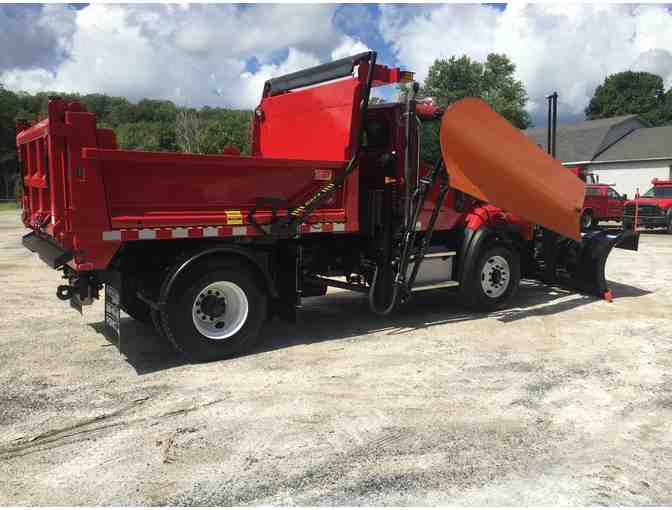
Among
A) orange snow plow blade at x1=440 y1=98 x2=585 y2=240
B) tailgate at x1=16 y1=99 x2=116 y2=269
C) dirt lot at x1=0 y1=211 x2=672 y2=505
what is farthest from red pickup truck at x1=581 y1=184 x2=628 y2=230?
tailgate at x1=16 y1=99 x2=116 y2=269

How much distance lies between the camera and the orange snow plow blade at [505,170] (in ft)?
22.0

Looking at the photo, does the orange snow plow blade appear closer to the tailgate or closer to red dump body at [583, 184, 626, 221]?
the tailgate

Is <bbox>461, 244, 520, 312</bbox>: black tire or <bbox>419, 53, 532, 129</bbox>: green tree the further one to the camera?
<bbox>419, 53, 532, 129</bbox>: green tree

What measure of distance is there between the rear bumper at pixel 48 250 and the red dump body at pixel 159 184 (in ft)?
0.30

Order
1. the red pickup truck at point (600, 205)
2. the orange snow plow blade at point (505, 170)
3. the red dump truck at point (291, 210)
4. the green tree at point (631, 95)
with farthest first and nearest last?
the green tree at point (631, 95), the red pickup truck at point (600, 205), the orange snow plow blade at point (505, 170), the red dump truck at point (291, 210)

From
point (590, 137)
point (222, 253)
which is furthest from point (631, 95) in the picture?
point (222, 253)

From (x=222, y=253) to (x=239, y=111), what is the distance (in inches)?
2449

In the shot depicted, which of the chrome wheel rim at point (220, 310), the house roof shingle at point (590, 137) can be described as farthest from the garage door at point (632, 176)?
the chrome wheel rim at point (220, 310)

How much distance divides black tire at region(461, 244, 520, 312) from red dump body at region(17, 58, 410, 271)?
78.4 inches

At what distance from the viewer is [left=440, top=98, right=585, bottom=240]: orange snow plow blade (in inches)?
264

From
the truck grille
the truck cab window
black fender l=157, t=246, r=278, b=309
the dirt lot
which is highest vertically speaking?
the truck cab window

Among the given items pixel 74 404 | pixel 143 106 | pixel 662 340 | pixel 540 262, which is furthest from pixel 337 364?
pixel 143 106

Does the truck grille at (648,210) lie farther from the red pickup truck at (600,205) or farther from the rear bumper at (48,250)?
the rear bumper at (48,250)

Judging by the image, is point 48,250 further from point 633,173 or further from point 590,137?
point 590,137
